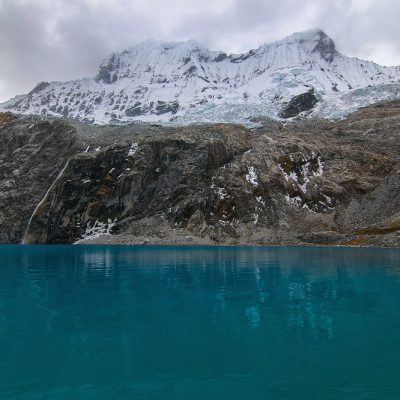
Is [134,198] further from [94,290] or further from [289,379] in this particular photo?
[289,379]

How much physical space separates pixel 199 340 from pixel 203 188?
132 metres

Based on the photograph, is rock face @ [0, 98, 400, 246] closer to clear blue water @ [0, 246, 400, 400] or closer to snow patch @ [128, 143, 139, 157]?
snow patch @ [128, 143, 139, 157]

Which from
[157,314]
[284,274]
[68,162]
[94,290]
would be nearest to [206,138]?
[68,162]

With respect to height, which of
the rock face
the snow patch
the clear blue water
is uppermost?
the snow patch

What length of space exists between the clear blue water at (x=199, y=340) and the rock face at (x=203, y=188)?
96529 millimetres

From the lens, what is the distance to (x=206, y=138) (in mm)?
173375

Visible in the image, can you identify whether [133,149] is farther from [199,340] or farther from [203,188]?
[199,340]

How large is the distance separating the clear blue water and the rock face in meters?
96.5

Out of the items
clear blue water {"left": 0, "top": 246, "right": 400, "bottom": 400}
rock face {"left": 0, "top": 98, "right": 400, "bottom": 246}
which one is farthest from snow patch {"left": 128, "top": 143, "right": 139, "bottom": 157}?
clear blue water {"left": 0, "top": 246, "right": 400, "bottom": 400}

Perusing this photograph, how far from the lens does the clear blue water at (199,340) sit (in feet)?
60.7

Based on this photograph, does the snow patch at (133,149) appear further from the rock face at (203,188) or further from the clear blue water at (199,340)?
the clear blue water at (199,340)

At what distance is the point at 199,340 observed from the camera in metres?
25.4

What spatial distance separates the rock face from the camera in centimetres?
14438

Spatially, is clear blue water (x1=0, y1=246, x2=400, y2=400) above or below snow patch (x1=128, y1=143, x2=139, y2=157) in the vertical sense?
below
